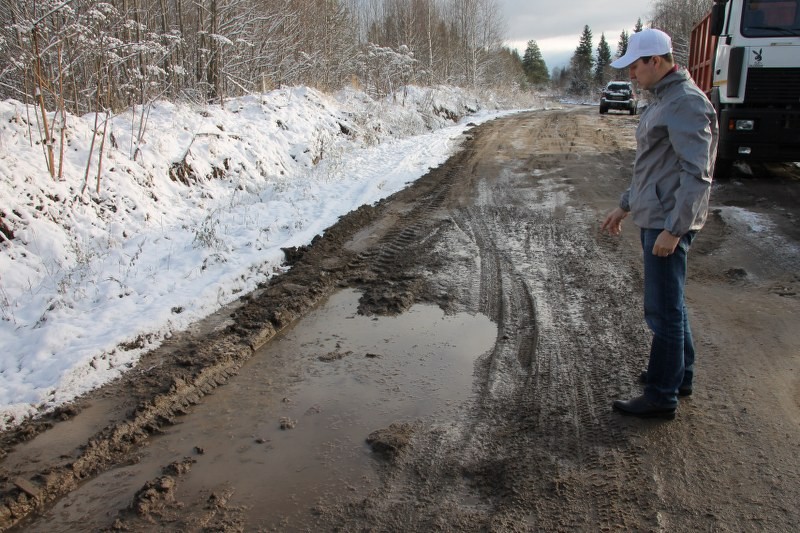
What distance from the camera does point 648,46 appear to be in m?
3.06

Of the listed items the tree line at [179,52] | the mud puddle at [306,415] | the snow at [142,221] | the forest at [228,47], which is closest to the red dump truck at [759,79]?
the forest at [228,47]

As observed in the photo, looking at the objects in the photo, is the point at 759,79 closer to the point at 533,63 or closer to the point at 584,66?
the point at 584,66

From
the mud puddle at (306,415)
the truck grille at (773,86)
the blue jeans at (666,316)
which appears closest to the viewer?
the mud puddle at (306,415)

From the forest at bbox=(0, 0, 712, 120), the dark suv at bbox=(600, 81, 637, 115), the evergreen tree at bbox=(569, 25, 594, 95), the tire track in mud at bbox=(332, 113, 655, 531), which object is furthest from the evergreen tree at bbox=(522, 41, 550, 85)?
the tire track in mud at bbox=(332, 113, 655, 531)

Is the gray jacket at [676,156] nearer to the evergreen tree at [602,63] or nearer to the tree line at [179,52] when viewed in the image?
the tree line at [179,52]

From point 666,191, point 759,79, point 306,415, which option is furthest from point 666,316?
point 759,79

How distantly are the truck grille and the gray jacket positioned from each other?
7.38 metres

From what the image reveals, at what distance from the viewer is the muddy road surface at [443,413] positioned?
8.75ft

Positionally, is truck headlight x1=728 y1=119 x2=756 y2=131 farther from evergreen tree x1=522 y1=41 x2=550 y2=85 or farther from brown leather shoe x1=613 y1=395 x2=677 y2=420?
evergreen tree x1=522 y1=41 x2=550 y2=85

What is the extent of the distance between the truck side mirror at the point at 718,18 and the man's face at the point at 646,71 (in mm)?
7539

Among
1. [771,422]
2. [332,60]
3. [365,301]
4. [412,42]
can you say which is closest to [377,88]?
[332,60]

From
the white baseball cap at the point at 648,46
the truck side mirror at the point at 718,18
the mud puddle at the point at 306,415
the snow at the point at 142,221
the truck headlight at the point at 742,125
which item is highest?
the truck side mirror at the point at 718,18

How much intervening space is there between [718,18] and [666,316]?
8.07 metres

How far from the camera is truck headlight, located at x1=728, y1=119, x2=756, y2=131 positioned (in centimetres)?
911
